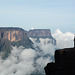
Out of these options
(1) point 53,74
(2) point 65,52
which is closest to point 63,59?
(2) point 65,52

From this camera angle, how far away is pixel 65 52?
144ft

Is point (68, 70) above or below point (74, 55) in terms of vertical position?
below

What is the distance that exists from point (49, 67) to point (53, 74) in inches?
73.9

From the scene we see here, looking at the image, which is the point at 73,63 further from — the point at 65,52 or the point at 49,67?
the point at 49,67

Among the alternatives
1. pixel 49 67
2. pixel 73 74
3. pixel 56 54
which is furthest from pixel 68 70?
pixel 49 67

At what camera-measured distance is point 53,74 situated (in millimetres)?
48906

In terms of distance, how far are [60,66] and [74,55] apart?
12.1ft

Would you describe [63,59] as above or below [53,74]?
above

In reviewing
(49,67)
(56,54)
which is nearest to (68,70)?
(56,54)

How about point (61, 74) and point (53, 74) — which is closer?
point (61, 74)

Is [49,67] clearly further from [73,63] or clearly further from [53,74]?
[73,63]

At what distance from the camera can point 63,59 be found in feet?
144

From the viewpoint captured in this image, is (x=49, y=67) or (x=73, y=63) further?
(x=49, y=67)

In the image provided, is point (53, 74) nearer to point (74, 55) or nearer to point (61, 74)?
point (61, 74)
